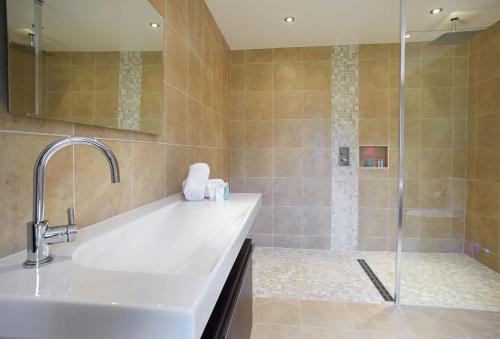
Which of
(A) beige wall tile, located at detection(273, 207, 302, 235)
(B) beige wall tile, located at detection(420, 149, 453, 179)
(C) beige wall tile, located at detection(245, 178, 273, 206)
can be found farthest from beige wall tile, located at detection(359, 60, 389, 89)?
(A) beige wall tile, located at detection(273, 207, 302, 235)

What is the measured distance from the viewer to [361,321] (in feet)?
6.64

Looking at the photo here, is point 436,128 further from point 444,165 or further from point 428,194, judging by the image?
point 428,194

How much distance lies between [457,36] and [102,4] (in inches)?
102

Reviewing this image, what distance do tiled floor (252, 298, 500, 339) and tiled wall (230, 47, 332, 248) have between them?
1436 millimetres

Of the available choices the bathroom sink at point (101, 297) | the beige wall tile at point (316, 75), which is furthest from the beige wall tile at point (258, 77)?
the bathroom sink at point (101, 297)

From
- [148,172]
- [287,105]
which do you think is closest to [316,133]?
[287,105]

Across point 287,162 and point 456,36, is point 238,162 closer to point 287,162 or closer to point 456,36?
point 287,162

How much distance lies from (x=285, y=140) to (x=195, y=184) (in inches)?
84.5

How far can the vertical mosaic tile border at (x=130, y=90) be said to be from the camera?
1.31 m

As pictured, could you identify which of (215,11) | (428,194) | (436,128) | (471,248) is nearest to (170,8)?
(215,11)

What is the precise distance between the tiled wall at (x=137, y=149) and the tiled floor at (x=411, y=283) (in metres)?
1.23

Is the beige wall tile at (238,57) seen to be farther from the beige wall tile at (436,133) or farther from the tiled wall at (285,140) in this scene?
the beige wall tile at (436,133)

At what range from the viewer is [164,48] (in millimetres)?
1679

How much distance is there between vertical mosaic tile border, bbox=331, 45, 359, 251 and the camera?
→ 3.52 metres
